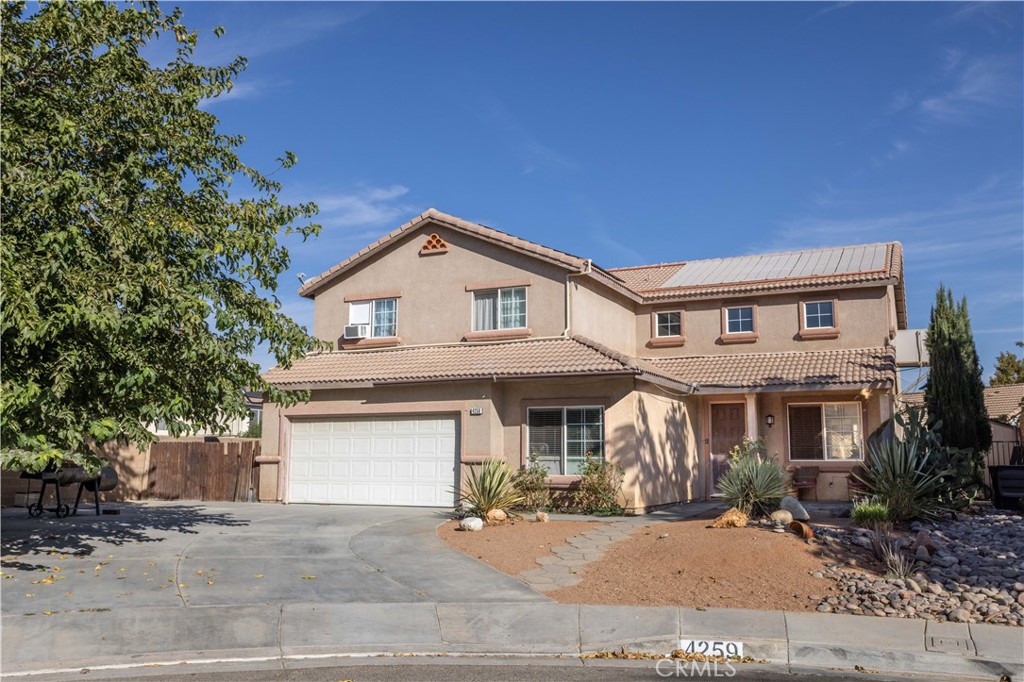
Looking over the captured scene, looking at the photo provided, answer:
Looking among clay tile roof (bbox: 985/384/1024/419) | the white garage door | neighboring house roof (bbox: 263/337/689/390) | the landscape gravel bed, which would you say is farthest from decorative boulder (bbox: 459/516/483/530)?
clay tile roof (bbox: 985/384/1024/419)

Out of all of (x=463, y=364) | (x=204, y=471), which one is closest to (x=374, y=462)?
(x=463, y=364)

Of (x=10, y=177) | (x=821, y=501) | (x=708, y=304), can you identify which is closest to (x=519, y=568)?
(x=10, y=177)

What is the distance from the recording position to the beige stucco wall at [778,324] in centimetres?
2152

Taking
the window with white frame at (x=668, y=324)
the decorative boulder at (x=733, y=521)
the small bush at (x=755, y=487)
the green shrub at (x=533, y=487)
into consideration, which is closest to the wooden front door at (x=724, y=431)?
the window with white frame at (x=668, y=324)

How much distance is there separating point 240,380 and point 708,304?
14.4 m

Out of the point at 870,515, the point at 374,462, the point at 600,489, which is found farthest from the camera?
the point at 374,462

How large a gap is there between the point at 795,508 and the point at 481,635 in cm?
661

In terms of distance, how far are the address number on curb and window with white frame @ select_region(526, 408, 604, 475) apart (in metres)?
9.33

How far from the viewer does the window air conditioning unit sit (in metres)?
21.6

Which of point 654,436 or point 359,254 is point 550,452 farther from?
point 359,254

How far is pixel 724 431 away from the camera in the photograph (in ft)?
73.8

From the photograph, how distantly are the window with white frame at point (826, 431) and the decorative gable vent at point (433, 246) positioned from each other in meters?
9.64

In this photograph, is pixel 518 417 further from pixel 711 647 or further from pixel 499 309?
pixel 711 647

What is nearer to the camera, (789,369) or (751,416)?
(751,416)
